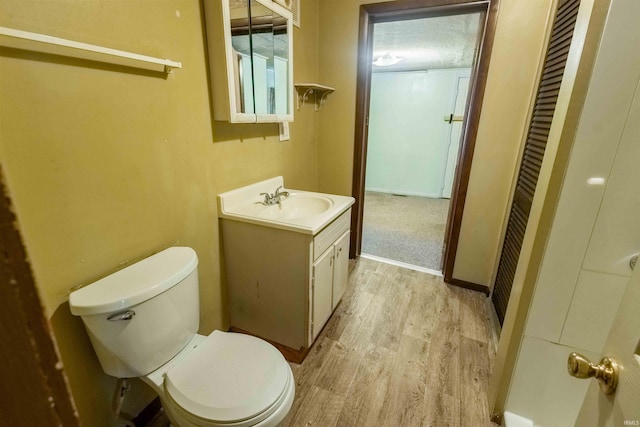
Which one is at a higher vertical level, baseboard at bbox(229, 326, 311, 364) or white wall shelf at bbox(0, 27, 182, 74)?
white wall shelf at bbox(0, 27, 182, 74)

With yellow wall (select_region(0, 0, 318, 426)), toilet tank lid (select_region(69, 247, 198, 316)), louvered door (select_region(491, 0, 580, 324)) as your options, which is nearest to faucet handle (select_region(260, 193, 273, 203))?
yellow wall (select_region(0, 0, 318, 426))

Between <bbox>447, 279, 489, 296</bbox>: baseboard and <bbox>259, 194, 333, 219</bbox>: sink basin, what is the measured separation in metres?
1.31

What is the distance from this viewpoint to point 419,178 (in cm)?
493

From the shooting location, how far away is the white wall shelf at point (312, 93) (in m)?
2.05

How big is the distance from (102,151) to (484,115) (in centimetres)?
213

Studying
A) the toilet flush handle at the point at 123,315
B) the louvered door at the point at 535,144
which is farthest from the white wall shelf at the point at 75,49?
the louvered door at the point at 535,144

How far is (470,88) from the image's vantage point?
2.00 meters

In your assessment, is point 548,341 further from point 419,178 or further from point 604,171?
A: point 419,178

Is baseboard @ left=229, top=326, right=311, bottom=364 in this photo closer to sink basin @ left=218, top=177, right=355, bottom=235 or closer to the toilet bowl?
the toilet bowl

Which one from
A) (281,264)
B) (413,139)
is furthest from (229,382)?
(413,139)

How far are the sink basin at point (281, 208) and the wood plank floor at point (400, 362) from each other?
0.77 metres

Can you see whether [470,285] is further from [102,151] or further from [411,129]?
[411,129]

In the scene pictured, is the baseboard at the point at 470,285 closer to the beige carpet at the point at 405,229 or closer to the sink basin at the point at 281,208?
the beige carpet at the point at 405,229

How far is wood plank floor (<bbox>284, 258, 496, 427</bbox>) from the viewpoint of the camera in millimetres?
1364
